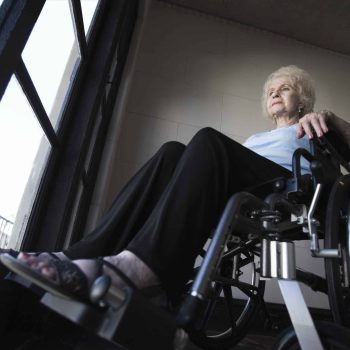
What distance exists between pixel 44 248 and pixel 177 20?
6.97 feet

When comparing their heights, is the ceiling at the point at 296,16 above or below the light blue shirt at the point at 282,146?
above

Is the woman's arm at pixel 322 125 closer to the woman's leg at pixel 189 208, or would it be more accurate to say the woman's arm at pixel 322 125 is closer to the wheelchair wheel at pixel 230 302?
the woman's leg at pixel 189 208

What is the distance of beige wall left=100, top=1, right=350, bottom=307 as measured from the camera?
85.8 inches

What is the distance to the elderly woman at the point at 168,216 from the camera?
0.46 meters

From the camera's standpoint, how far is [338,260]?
0.67m

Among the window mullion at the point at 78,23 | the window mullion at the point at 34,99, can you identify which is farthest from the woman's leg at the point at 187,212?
the window mullion at the point at 78,23

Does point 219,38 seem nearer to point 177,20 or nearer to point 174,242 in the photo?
point 177,20

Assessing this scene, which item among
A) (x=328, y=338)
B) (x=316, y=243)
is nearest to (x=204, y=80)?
(x=316, y=243)

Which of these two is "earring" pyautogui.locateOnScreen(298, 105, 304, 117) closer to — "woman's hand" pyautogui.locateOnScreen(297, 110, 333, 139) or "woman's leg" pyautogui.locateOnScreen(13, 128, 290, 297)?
"woman's hand" pyautogui.locateOnScreen(297, 110, 333, 139)

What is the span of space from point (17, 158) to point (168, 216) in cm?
Result: 52

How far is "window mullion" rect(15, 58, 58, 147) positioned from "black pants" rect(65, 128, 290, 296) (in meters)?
0.37

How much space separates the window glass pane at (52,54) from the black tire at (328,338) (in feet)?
2.80

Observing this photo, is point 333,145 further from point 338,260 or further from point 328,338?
point 328,338

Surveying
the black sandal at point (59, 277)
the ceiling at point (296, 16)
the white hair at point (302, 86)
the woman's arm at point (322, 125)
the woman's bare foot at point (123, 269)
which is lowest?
the black sandal at point (59, 277)
